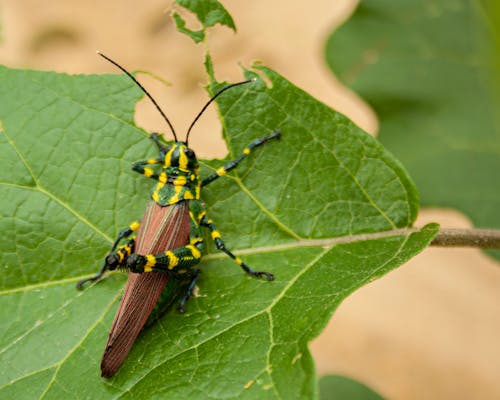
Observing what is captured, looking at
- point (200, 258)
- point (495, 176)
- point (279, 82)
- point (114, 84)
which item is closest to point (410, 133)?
point (495, 176)

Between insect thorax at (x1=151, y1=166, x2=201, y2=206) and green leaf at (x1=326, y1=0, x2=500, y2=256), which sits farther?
green leaf at (x1=326, y1=0, x2=500, y2=256)

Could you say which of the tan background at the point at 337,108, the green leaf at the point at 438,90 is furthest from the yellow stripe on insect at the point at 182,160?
the tan background at the point at 337,108

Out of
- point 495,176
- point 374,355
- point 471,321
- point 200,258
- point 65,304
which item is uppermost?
point 495,176

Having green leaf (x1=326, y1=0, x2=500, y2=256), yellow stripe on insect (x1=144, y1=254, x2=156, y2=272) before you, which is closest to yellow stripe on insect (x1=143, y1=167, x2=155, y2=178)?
yellow stripe on insect (x1=144, y1=254, x2=156, y2=272)

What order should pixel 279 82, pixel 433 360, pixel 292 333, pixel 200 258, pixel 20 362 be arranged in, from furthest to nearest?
pixel 433 360, pixel 200 258, pixel 279 82, pixel 20 362, pixel 292 333

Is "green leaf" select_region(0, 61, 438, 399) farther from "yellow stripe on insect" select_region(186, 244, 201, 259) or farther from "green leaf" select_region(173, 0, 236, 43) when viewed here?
"green leaf" select_region(173, 0, 236, 43)

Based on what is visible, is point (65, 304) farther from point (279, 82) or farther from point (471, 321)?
point (471, 321)
